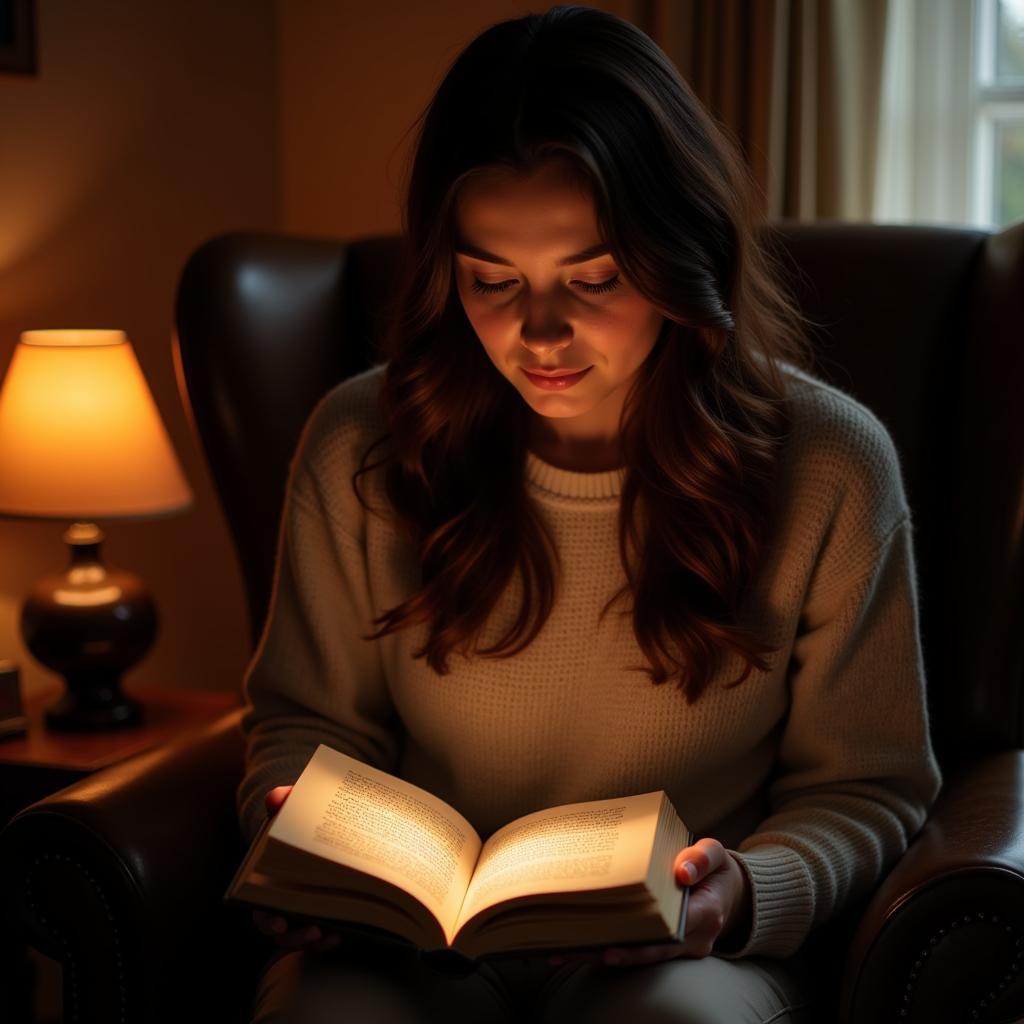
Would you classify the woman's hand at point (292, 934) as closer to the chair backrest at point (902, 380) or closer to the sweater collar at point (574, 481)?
the sweater collar at point (574, 481)

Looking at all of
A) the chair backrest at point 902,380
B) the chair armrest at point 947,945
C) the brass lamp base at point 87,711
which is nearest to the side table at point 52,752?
the brass lamp base at point 87,711

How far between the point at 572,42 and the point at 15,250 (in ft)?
4.54

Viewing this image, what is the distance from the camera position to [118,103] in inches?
97.8

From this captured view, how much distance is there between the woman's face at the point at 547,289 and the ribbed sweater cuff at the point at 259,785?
1.54 ft

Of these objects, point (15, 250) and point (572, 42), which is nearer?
point (572, 42)

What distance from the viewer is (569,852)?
3.69ft

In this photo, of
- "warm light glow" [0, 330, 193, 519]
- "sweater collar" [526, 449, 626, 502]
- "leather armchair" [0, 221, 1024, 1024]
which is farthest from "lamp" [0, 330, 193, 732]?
"sweater collar" [526, 449, 626, 502]

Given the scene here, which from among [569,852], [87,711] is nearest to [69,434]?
[87,711]

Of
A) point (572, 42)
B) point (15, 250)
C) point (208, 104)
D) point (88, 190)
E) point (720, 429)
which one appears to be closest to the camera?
point (572, 42)

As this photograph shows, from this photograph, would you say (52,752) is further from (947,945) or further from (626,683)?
(947,945)

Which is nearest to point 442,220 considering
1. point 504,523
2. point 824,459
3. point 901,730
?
point 504,523

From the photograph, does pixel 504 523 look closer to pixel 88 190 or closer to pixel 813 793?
pixel 813 793

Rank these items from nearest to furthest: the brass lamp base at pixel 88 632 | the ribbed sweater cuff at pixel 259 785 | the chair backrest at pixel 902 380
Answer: the ribbed sweater cuff at pixel 259 785, the chair backrest at pixel 902 380, the brass lamp base at pixel 88 632

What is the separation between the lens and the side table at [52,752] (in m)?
1.91
